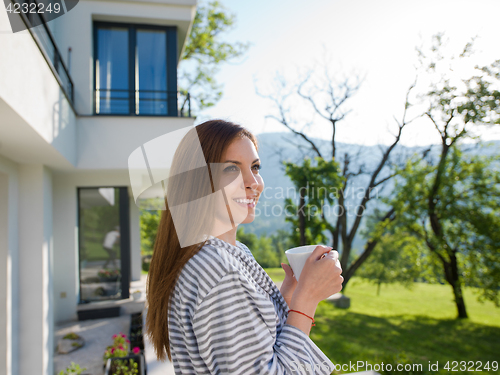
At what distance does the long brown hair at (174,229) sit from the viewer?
78cm

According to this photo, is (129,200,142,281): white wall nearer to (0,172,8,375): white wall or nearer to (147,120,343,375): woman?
(0,172,8,375): white wall

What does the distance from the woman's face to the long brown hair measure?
0.8 inches

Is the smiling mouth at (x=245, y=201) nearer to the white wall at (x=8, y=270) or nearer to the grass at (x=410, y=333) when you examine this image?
the white wall at (x=8, y=270)

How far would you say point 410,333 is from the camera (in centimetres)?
842

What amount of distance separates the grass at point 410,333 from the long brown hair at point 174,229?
5609mm

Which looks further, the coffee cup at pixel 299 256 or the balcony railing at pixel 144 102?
the balcony railing at pixel 144 102

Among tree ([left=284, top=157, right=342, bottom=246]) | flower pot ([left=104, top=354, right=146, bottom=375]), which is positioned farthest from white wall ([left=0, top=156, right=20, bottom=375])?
tree ([left=284, top=157, right=342, bottom=246])

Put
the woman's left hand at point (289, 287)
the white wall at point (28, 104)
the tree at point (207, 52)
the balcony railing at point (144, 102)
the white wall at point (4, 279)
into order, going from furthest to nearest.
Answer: the tree at point (207, 52), the balcony railing at point (144, 102), the white wall at point (4, 279), the white wall at point (28, 104), the woman's left hand at point (289, 287)

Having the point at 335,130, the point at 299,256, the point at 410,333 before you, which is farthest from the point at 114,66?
the point at 410,333

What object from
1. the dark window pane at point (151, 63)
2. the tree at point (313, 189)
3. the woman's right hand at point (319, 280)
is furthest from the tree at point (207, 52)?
the woman's right hand at point (319, 280)

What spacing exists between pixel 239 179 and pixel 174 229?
20 centimetres

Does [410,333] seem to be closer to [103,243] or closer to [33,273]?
[103,243]

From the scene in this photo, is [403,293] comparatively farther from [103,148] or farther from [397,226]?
[103,148]

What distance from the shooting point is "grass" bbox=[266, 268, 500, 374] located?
268 inches
